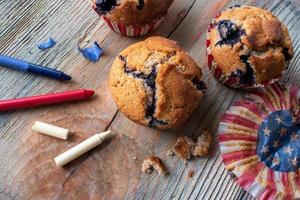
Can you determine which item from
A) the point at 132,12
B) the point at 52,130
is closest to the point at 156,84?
the point at 132,12

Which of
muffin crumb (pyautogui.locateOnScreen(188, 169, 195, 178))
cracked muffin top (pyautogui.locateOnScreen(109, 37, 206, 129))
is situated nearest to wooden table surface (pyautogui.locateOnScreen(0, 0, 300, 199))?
muffin crumb (pyautogui.locateOnScreen(188, 169, 195, 178))

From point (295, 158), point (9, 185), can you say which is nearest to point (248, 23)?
point (295, 158)

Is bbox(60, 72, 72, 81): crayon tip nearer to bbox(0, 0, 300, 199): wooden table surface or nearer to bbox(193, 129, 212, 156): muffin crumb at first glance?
bbox(0, 0, 300, 199): wooden table surface

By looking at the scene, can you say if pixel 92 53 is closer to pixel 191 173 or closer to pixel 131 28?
pixel 131 28

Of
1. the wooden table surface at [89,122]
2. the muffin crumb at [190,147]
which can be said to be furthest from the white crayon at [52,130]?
the muffin crumb at [190,147]

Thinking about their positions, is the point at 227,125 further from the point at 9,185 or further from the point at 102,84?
the point at 9,185

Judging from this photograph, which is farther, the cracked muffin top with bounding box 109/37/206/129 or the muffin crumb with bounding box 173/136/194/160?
the muffin crumb with bounding box 173/136/194/160
